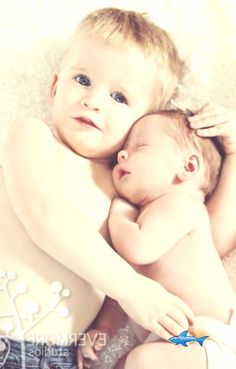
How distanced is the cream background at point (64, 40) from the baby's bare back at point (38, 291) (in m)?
0.34

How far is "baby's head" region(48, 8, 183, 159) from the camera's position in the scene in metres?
1.27

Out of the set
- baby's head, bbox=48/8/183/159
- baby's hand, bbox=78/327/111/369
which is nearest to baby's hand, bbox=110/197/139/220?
baby's head, bbox=48/8/183/159

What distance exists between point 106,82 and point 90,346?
1.51ft

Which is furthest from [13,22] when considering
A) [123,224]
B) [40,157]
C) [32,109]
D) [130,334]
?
[130,334]

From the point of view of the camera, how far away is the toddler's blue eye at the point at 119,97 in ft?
4.23

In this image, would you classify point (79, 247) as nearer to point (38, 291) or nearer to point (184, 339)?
point (38, 291)

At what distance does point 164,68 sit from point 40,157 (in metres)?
0.33

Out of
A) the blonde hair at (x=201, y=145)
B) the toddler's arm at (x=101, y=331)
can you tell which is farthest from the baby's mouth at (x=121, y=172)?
the toddler's arm at (x=101, y=331)

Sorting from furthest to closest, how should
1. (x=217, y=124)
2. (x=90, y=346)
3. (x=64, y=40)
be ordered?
(x=64, y=40)
(x=217, y=124)
(x=90, y=346)

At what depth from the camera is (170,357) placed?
109cm

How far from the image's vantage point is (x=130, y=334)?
1.28m

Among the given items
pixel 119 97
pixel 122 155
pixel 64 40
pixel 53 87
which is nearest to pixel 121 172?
pixel 122 155

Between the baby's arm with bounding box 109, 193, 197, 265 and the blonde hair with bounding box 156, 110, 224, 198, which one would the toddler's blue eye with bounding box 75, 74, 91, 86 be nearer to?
the blonde hair with bounding box 156, 110, 224, 198

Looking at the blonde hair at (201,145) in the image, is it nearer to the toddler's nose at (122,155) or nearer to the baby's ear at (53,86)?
the toddler's nose at (122,155)
